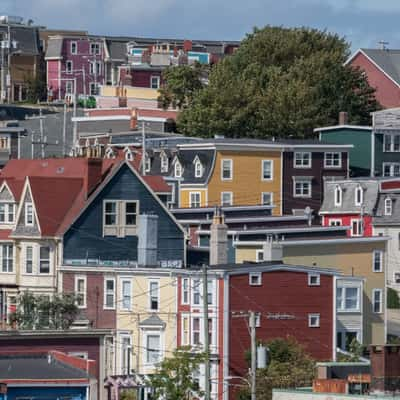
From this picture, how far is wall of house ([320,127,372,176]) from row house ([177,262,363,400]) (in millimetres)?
43768

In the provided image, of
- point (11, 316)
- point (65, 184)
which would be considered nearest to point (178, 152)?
point (65, 184)

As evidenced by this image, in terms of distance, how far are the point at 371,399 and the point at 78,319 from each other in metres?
29.9

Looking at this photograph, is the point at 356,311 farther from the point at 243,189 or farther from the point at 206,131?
the point at 206,131

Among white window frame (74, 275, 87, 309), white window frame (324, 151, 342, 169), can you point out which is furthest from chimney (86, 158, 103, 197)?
white window frame (324, 151, 342, 169)

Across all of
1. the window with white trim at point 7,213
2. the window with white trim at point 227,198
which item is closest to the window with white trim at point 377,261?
the window with white trim at point 7,213

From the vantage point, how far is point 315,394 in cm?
5331

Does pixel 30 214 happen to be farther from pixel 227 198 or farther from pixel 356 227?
pixel 227 198

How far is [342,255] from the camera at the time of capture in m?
88.6

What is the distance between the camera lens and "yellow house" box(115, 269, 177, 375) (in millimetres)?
77562

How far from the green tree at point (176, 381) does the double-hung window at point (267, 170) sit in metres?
43.9

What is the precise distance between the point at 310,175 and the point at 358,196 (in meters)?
7.74

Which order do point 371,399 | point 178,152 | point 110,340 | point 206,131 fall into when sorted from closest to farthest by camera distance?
1. point 371,399
2. point 110,340
3. point 178,152
4. point 206,131

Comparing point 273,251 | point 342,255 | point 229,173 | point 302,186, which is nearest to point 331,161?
point 302,186

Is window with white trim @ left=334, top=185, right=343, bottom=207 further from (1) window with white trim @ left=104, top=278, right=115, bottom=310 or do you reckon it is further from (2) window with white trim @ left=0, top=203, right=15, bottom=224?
(1) window with white trim @ left=104, top=278, right=115, bottom=310
